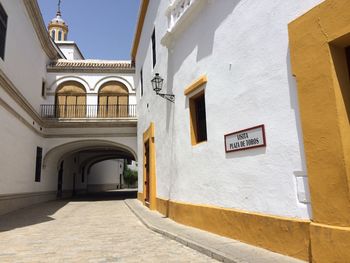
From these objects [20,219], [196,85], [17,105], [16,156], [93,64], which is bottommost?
[20,219]

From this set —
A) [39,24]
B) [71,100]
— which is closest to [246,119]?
[39,24]

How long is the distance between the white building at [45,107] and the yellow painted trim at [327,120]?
998 cm

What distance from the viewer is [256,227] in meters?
4.86

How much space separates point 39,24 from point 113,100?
18.5 ft

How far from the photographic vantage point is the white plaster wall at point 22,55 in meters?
11.6

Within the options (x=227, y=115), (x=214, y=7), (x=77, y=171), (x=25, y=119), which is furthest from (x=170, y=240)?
(x=77, y=171)

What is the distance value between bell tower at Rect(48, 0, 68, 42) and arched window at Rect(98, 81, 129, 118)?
22870 mm

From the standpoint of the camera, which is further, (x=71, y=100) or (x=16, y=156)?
(x=71, y=100)

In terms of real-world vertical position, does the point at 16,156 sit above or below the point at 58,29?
below

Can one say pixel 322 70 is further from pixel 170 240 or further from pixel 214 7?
pixel 170 240

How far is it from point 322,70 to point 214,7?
3250 mm

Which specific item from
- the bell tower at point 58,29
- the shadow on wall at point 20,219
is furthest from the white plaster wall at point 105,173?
the shadow on wall at point 20,219

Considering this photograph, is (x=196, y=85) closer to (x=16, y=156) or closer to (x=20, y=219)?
(x=20, y=219)

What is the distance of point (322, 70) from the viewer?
3812mm
